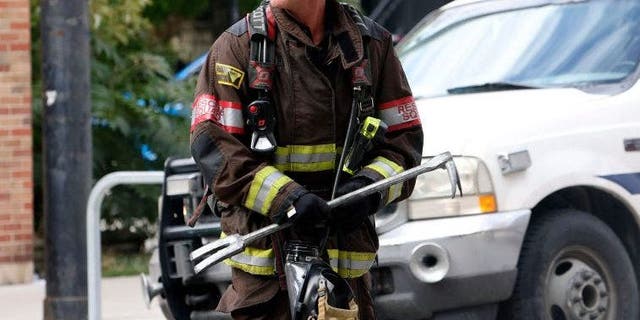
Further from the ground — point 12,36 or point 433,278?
point 12,36

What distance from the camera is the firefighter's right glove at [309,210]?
13.9ft

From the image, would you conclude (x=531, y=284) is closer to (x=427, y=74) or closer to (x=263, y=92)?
(x=427, y=74)

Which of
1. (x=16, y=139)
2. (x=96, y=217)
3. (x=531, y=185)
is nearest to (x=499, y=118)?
(x=531, y=185)

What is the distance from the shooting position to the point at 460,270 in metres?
6.27

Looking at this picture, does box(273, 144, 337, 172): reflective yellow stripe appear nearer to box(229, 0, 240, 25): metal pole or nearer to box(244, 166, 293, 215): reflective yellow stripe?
box(244, 166, 293, 215): reflective yellow stripe

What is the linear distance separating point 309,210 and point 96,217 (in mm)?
3441

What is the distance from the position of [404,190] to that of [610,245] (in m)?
2.32

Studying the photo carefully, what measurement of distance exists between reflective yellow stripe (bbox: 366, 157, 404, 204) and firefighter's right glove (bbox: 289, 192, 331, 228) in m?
0.28

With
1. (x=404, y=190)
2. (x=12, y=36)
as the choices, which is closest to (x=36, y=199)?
(x=12, y=36)

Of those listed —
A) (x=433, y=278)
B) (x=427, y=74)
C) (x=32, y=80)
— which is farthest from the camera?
(x=32, y=80)

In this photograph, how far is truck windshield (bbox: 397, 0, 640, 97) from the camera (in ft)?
23.7

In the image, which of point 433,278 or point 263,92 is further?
point 433,278

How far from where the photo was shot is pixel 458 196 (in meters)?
6.43

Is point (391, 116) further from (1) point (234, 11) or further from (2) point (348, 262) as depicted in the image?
(1) point (234, 11)
